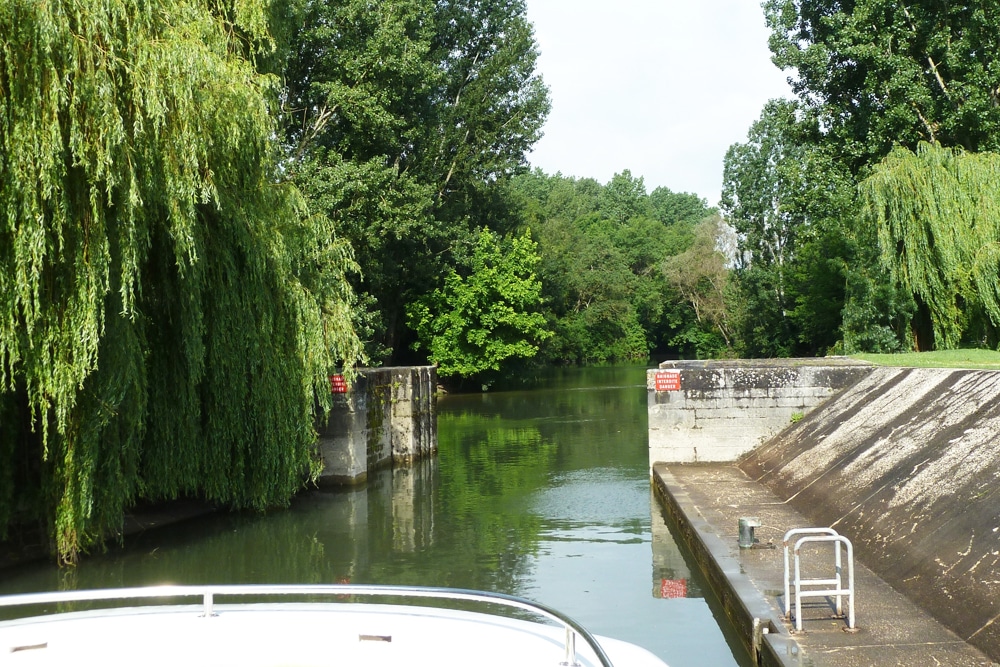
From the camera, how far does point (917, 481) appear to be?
32.7 ft

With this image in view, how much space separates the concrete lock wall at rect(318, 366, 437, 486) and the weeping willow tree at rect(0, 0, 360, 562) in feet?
15.8

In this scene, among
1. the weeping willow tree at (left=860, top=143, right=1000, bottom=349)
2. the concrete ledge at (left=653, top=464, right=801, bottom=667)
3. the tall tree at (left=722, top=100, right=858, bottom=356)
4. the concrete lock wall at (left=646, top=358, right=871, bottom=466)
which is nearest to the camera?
the concrete ledge at (left=653, top=464, right=801, bottom=667)

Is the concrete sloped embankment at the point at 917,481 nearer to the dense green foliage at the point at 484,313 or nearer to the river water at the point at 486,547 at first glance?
the river water at the point at 486,547

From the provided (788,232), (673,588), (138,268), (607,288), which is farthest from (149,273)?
(607,288)

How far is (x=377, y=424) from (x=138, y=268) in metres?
11.8

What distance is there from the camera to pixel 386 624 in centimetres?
391

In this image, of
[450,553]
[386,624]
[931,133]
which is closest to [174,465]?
[450,553]

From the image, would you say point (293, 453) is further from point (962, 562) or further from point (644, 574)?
point (962, 562)

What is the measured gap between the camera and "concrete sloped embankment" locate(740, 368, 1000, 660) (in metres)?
7.41

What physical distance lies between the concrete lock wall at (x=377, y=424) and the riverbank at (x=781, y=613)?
8.38m

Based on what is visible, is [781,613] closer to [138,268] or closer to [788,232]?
[138,268]

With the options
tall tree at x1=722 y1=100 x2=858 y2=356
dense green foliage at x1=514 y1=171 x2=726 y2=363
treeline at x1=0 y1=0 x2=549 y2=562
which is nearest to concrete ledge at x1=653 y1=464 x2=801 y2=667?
treeline at x1=0 y1=0 x2=549 y2=562

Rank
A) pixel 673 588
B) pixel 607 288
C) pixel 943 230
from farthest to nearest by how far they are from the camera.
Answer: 1. pixel 607 288
2. pixel 943 230
3. pixel 673 588

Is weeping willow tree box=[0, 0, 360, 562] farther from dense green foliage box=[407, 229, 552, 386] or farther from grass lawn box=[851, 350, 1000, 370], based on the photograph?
dense green foliage box=[407, 229, 552, 386]
